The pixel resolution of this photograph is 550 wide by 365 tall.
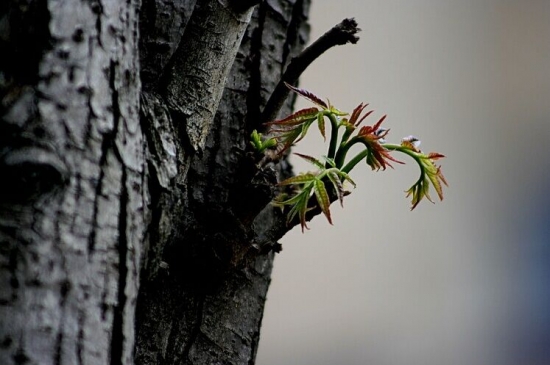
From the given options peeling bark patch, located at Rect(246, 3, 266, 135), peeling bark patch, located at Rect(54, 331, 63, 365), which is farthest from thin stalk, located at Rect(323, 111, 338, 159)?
peeling bark patch, located at Rect(54, 331, 63, 365)

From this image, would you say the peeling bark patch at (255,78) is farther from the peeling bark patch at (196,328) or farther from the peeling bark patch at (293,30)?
the peeling bark patch at (196,328)

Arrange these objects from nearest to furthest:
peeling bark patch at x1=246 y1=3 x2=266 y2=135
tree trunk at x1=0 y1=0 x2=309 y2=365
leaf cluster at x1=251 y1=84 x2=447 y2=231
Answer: tree trunk at x1=0 y1=0 x2=309 y2=365, leaf cluster at x1=251 y1=84 x2=447 y2=231, peeling bark patch at x1=246 y1=3 x2=266 y2=135

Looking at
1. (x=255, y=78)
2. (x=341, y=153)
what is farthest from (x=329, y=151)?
(x=255, y=78)

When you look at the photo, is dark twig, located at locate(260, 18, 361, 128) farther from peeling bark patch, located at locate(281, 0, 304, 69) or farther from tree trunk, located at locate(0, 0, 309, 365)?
peeling bark patch, located at locate(281, 0, 304, 69)

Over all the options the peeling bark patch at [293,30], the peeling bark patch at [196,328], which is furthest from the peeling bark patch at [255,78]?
the peeling bark patch at [196,328]

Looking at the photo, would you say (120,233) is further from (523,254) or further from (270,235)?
(523,254)

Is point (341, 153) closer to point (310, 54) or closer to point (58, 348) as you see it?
point (310, 54)

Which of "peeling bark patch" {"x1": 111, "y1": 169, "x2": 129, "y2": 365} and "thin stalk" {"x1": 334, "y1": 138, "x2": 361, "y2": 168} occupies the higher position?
"thin stalk" {"x1": 334, "y1": 138, "x2": 361, "y2": 168}
